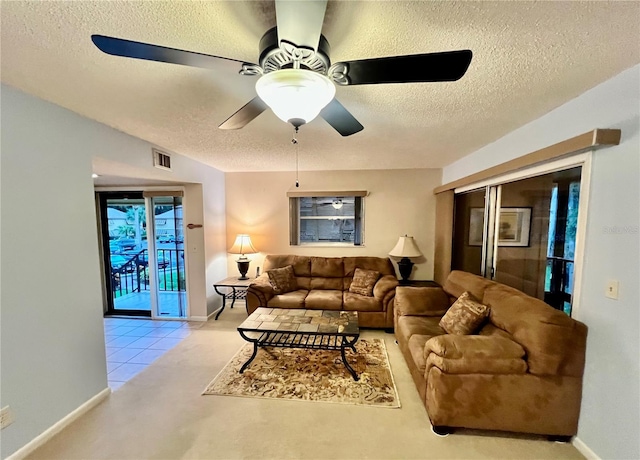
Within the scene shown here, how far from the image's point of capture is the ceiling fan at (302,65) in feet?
3.01

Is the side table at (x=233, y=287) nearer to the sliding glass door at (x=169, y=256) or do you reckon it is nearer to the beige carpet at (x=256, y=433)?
the sliding glass door at (x=169, y=256)

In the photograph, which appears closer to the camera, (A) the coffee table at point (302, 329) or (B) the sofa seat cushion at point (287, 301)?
(A) the coffee table at point (302, 329)

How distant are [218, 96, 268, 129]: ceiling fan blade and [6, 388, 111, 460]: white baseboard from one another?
7.90 feet

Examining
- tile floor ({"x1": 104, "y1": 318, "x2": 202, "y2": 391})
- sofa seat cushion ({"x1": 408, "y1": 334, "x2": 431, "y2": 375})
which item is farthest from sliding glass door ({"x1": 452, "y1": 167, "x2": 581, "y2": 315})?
tile floor ({"x1": 104, "y1": 318, "x2": 202, "y2": 391})

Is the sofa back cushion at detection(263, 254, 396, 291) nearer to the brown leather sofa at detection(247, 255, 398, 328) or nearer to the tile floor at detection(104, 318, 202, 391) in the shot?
the brown leather sofa at detection(247, 255, 398, 328)

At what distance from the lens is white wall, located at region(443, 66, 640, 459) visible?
1460 millimetres

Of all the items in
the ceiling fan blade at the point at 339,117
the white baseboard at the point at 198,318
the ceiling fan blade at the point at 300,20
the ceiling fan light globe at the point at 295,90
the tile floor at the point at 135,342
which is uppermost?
the ceiling fan blade at the point at 300,20

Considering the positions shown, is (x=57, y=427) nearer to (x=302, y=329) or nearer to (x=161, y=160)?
(x=302, y=329)

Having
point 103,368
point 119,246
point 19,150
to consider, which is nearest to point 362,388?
point 103,368


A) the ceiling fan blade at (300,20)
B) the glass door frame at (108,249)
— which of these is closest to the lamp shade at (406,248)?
the ceiling fan blade at (300,20)

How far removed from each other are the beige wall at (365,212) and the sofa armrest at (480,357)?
8.43 feet

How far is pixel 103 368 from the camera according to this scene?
2.28 m

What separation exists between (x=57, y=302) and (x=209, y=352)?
62.8 inches

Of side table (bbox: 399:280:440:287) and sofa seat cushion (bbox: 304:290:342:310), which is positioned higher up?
side table (bbox: 399:280:440:287)
